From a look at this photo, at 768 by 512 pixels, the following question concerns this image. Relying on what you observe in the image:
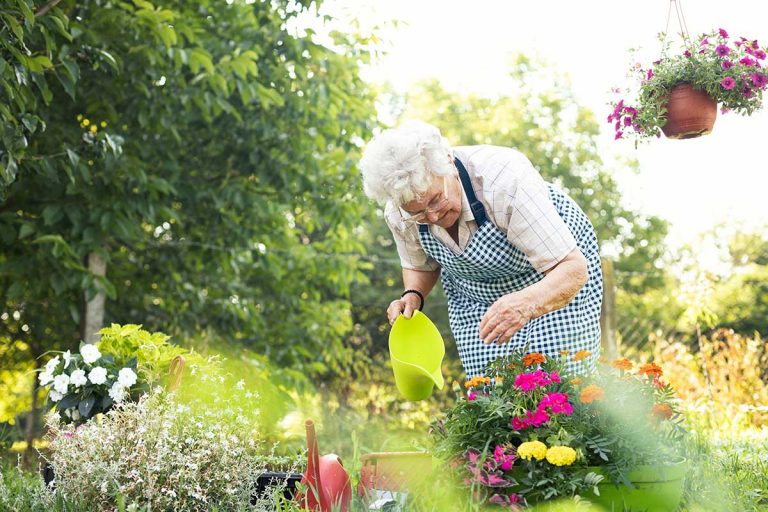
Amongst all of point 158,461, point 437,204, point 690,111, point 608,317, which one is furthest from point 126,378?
point 608,317

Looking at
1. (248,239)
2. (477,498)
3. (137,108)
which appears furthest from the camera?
(248,239)

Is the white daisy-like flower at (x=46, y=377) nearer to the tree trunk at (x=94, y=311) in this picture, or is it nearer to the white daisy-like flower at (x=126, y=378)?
the white daisy-like flower at (x=126, y=378)

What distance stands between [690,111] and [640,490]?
5.19 feet

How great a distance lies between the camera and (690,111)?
2691 mm

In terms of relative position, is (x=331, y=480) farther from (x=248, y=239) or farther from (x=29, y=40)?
(x=248, y=239)

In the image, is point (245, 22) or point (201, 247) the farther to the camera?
point (201, 247)

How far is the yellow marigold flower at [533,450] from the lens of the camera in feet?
4.76

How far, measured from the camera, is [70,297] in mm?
3725

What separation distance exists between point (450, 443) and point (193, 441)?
58 cm

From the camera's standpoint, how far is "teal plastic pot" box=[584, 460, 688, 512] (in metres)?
1.49

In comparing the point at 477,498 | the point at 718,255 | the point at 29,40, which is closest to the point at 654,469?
the point at 477,498

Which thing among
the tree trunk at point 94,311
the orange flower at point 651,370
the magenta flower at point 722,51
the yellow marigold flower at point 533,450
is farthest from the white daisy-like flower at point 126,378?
the magenta flower at point 722,51

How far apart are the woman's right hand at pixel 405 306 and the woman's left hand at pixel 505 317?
480 millimetres

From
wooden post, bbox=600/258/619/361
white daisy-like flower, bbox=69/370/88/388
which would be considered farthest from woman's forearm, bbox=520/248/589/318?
wooden post, bbox=600/258/619/361
